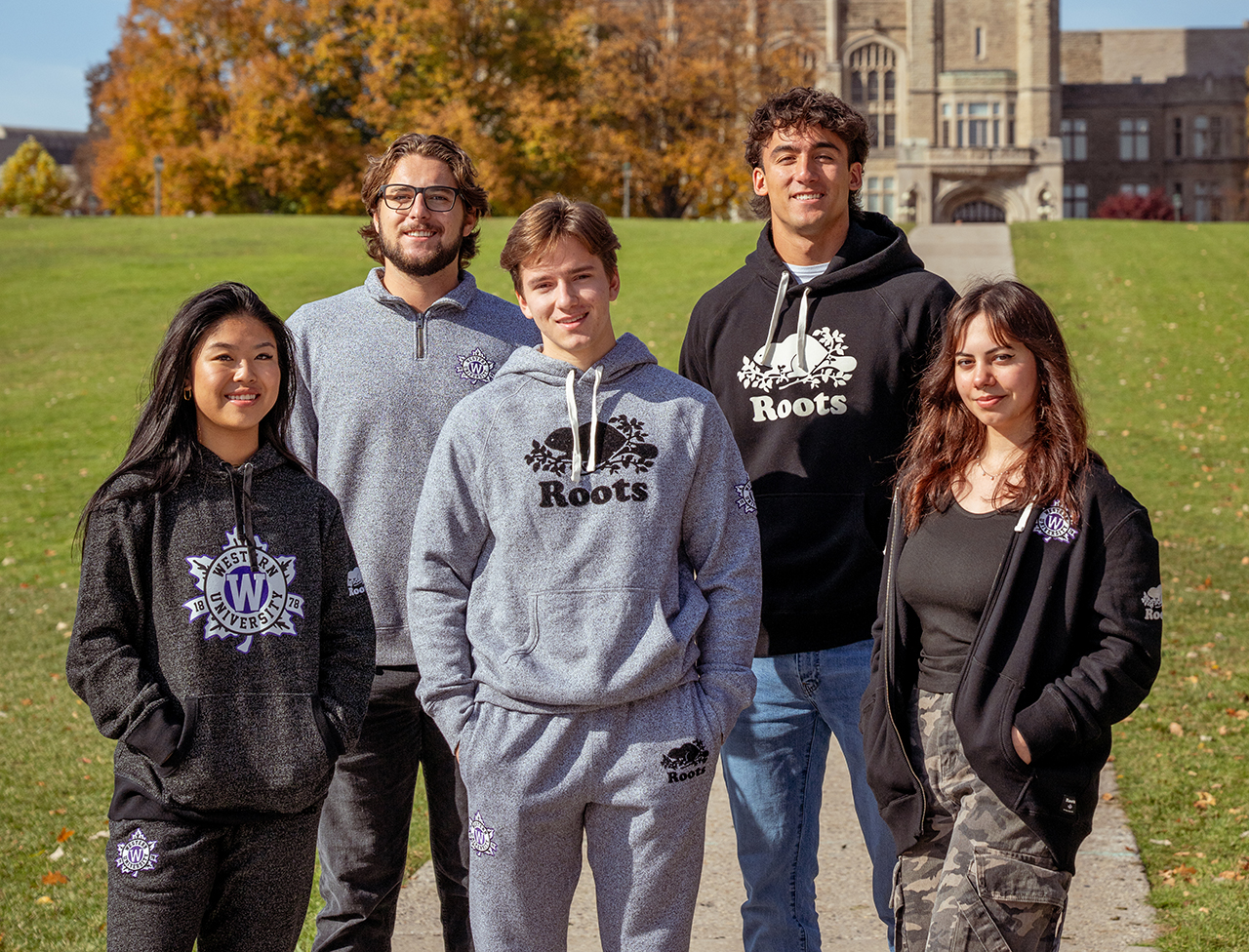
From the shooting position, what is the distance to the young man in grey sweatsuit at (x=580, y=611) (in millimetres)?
2688

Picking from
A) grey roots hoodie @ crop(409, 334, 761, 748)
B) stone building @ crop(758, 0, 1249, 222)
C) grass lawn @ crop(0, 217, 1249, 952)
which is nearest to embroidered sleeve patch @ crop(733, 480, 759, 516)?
grey roots hoodie @ crop(409, 334, 761, 748)

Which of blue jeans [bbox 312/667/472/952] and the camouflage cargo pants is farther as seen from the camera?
blue jeans [bbox 312/667/472/952]

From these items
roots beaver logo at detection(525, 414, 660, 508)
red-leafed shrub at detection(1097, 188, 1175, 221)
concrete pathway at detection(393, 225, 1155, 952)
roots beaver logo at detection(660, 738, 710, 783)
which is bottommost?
concrete pathway at detection(393, 225, 1155, 952)

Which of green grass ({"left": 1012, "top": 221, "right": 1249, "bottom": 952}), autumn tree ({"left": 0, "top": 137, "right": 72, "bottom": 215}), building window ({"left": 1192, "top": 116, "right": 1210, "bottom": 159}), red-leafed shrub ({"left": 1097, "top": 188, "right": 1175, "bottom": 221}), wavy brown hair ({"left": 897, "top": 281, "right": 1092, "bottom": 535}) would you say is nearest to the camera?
wavy brown hair ({"left": 897, "top": 281, "right": 1092, "bottom": 535})

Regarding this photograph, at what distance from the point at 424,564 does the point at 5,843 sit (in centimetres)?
385

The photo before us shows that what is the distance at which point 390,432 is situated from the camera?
11.2 ft

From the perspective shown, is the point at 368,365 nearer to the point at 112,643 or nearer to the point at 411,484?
the point at 411,484

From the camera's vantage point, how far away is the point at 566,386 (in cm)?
284

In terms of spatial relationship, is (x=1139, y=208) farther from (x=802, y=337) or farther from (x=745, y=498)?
(x=745, y=498)

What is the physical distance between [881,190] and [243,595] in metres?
57.8

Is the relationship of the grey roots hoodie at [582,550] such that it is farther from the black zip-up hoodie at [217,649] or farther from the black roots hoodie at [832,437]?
the black roots hoodie at [832,437]

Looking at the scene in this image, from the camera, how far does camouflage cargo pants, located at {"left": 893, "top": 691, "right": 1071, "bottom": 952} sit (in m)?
2.68

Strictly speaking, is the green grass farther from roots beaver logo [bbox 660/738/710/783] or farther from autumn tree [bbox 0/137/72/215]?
autumn tree [bbox 0/137/72/215]

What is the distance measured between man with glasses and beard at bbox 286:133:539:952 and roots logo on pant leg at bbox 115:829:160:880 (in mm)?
833
